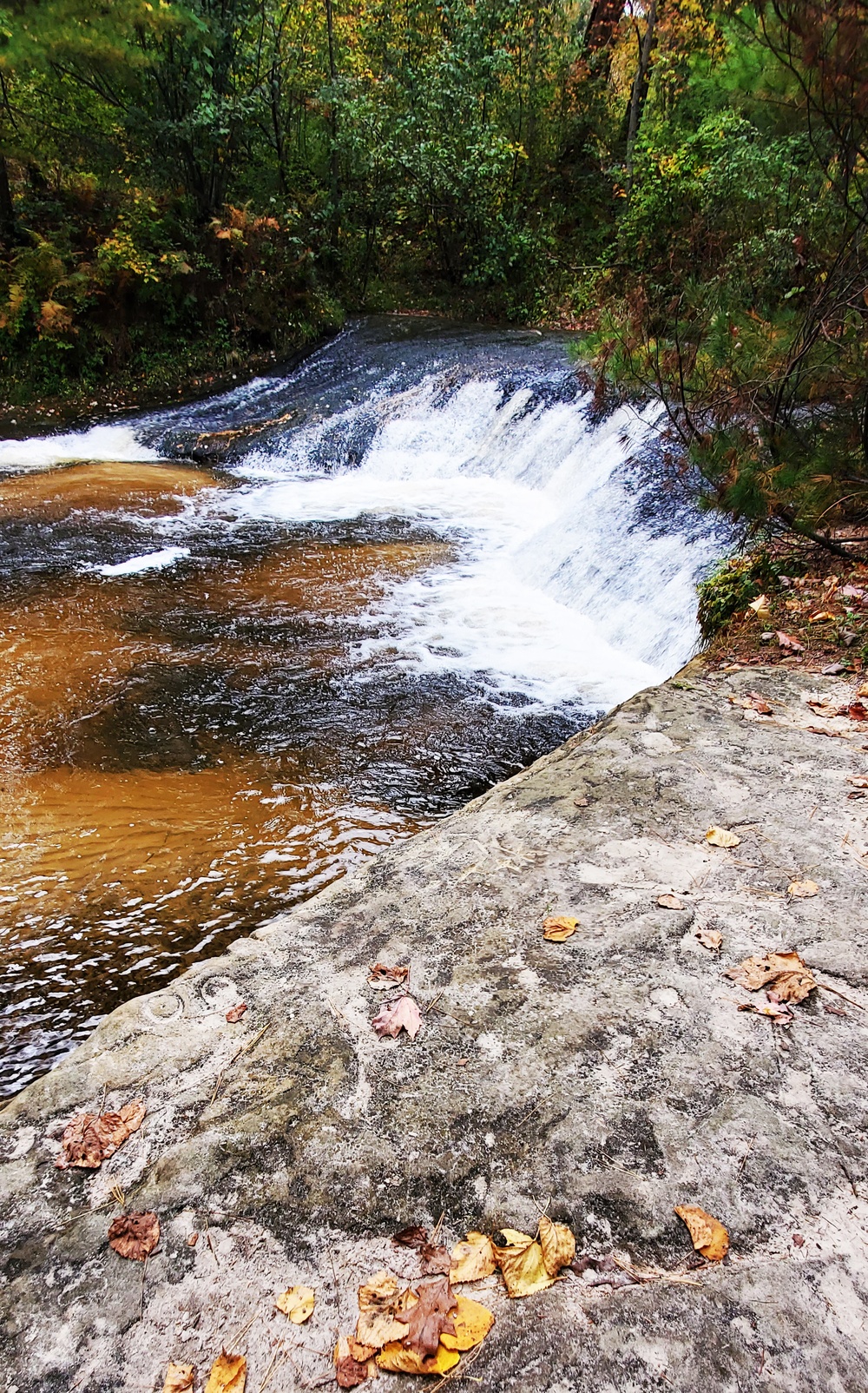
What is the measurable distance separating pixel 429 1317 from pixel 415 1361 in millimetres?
71

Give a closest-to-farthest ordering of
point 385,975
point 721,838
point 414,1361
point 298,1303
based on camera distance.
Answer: point 414,1361 < point 298,1303 < point 385,975 < point 721,838

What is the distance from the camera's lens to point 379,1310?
4.79 ft

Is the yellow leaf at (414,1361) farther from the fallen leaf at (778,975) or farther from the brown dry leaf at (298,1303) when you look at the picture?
the fallen leaf at (778,975)

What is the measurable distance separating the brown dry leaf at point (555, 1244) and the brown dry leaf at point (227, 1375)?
0.61m

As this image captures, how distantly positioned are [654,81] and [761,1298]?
66.7 feet

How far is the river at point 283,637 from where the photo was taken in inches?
137

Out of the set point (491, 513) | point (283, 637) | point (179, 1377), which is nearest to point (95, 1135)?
point (179, 1377)

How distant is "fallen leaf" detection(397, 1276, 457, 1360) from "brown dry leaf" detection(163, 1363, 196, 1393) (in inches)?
15.6

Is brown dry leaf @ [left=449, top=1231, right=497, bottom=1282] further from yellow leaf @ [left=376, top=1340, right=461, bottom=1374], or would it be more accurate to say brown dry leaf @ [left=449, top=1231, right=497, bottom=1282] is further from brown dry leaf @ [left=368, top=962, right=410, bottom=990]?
brown dry leaf @ [left=368, top=962, right=410, bottom=990]

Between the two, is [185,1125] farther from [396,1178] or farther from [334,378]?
[334,378]

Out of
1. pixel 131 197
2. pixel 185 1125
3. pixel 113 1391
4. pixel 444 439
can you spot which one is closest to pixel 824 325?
pixel 185 1125

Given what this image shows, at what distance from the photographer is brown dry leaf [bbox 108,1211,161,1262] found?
160 cm

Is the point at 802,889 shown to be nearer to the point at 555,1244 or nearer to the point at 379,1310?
the point at 555,1244

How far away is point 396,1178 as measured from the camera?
1704 millimetres
